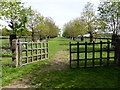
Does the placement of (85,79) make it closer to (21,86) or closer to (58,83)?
(58,83)

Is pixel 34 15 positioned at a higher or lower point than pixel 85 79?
higher

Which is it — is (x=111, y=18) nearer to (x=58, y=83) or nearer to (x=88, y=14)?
(x=88, y=14)

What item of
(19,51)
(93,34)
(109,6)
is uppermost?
(109,6)

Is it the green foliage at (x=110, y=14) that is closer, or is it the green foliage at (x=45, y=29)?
the green foliage at (x=110, y=14)

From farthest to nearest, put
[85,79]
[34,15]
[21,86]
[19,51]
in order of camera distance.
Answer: [34,15] < [19,51] < [85,79] < [21,86]

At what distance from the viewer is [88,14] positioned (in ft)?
83.9

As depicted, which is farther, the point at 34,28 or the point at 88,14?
the point at 34,28

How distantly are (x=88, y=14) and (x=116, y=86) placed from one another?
2323 cm

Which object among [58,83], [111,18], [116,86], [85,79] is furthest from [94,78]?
[111,18]

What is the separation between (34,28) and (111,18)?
63.0 feet

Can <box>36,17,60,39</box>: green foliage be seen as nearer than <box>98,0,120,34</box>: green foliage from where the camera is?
No

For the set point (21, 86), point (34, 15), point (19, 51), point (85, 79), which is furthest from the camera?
point (34, 15)

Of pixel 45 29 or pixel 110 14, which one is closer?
pixel 110 14

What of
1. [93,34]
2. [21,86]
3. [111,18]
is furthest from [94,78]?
[93,34]
